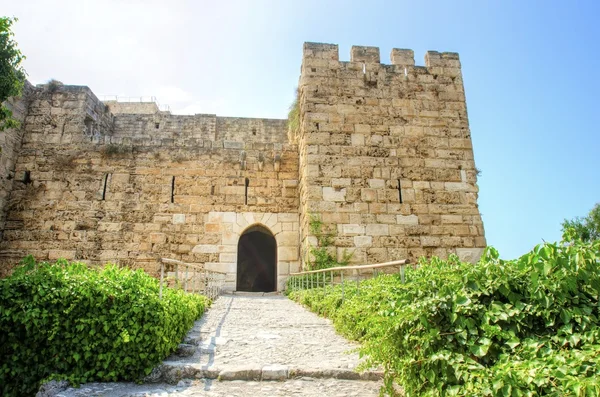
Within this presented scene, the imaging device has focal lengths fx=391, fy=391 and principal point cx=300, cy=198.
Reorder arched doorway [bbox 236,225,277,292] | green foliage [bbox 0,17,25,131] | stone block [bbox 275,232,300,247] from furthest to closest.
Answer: arched doorway [bbox 236,225,277,292] → stone block [bbox 275,232,300,247] → green foliage [bbox 0,17,25,131]

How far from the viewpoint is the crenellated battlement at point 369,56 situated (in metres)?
9.98

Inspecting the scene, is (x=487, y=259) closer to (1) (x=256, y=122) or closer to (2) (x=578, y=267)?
(2) (x=578, y=267)

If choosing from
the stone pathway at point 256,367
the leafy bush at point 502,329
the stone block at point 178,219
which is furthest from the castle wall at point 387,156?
the leafy bush at point 502,329

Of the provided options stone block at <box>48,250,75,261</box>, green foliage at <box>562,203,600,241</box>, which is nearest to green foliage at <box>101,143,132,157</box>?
stone block at <box>48,250,75,261</box>

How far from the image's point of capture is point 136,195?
1004cm

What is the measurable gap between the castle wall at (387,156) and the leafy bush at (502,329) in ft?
19.6

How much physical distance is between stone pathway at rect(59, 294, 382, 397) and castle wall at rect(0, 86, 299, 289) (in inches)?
194

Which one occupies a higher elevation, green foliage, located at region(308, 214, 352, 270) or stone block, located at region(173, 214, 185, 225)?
stone block, located at region(173, 214, 185, 225)

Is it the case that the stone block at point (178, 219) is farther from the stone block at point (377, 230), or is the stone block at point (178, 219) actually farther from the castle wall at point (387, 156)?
the stone block at point (377, 230)

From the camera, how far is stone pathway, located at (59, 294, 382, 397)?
3.21m

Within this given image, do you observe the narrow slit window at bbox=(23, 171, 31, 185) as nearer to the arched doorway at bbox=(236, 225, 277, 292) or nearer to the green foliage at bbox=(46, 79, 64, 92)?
the green foliage at bbox=(46, 79, 64, 92)

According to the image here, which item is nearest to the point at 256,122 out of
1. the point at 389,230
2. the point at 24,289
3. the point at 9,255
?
the point at 389,230

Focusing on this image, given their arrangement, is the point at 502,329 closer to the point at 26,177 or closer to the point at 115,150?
the point at 115,150

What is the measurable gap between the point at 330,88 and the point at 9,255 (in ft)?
28.9
